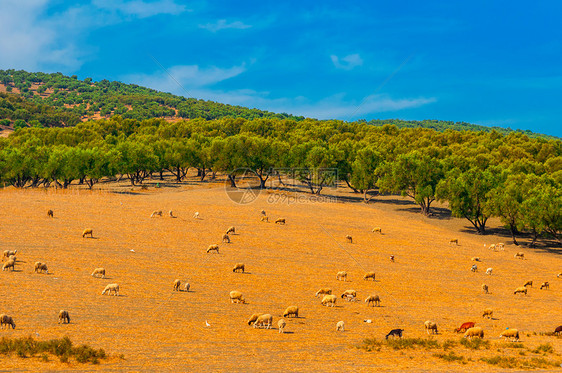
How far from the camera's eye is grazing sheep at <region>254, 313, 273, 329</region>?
28.0 m

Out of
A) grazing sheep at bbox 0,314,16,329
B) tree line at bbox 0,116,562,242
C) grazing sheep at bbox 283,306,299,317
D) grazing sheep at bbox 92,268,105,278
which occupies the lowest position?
grazing sheep at bbox 283,306,299,317

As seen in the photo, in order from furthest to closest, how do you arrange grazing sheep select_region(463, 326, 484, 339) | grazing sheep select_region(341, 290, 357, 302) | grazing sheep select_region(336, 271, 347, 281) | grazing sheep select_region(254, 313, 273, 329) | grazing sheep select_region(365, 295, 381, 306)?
grazing sheep select_region(336, 271, 347, 281), grazing sheep select_region(341, 290, 357, 302), grazing sheep select_region(365, 295, 381, 306), grazing sheep select_region(463, 326, 484, 339), grazing sheep select_region(254, 313, 273, 329)

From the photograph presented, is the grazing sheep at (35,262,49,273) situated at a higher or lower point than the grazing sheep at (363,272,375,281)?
higher

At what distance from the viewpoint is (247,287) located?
122ft

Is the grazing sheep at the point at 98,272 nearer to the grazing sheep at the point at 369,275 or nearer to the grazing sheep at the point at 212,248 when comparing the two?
the grazing sheep at the point at 212,248

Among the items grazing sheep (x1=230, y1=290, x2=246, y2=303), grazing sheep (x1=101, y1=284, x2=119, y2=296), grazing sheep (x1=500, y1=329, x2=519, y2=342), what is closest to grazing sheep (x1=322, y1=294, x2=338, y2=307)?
→ grazing sheep (x1=230, y1=290, x2=246, y2=303)

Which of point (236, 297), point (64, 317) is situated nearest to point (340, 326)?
point (236, 297)

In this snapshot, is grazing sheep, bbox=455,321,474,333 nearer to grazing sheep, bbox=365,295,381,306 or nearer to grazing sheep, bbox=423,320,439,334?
grazing sheep, bbox=423,320,439,334

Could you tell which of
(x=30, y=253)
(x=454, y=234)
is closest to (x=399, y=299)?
(x=30, y=253)

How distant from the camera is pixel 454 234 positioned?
7319 cm

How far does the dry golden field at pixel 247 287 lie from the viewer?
23984 mm

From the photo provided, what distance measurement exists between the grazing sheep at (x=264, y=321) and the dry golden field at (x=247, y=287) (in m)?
0.62

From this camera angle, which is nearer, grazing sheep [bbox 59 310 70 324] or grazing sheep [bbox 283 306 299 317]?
grazing sheep [bbox 59 310 70 324]

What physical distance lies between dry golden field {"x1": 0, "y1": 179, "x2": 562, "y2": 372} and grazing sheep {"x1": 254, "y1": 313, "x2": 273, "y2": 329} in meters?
0.62
